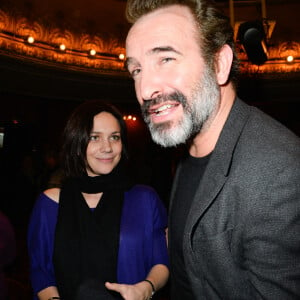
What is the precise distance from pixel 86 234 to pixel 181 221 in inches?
29.8

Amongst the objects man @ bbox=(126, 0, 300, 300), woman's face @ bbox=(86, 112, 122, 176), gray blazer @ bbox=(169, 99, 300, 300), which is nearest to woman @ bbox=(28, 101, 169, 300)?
woman's face @ bbox=(86, 112, 122, 176)

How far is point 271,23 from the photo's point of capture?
3.63 m

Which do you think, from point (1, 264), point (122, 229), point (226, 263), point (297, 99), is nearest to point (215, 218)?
point (226, 263)

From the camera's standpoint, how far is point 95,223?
5.92 feet

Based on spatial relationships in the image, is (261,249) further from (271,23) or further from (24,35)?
(24,35)

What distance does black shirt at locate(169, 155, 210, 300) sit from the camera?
124 cm

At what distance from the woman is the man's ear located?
3.23 ft

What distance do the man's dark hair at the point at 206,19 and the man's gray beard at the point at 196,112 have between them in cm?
9

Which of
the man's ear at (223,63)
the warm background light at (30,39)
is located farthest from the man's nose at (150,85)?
the warm background light at (30,39)

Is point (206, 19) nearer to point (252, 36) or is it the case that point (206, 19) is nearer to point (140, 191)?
point (140, 191)

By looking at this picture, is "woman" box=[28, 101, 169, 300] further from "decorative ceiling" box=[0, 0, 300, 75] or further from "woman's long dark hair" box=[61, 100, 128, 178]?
"decorative ceiling" box=[0, 0, 300, 75]

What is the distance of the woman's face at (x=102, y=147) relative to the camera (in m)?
1.97

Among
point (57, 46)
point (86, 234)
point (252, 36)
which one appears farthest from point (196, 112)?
point (57, 46)

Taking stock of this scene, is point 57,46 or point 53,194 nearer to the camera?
point 53,194
